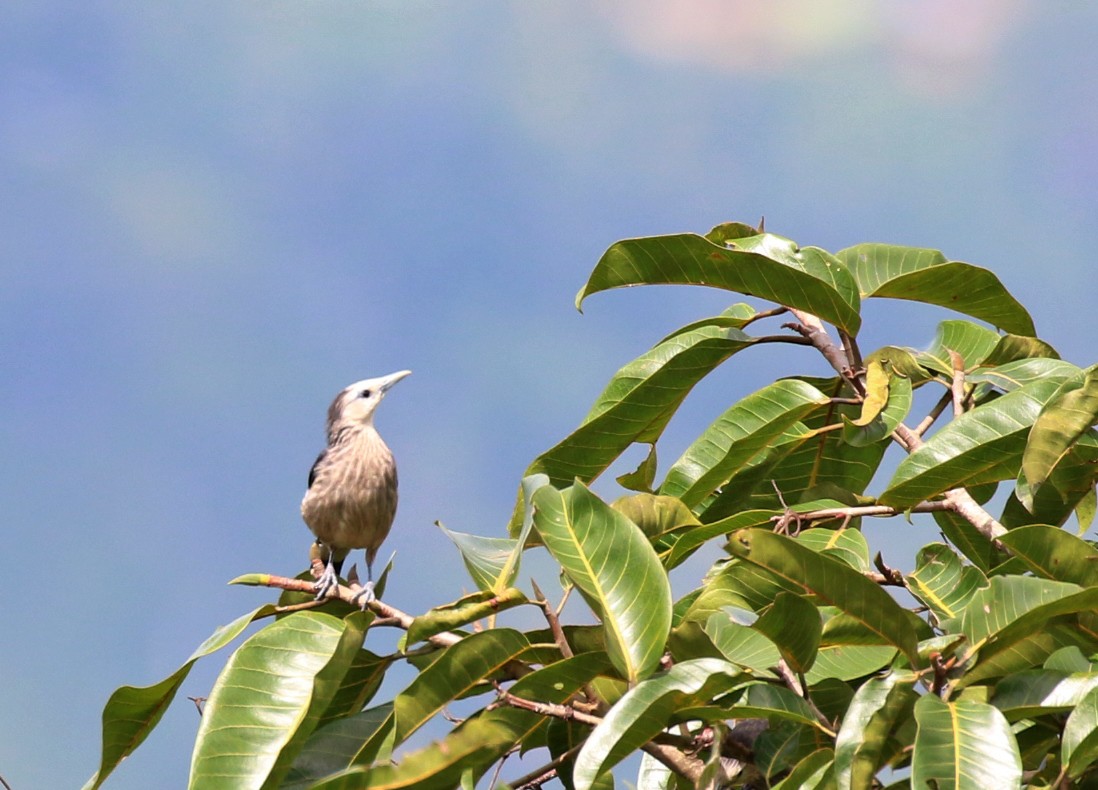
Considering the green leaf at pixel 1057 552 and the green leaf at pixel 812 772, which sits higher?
the green leaf at pixel 1057 552

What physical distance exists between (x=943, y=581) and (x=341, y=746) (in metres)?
1.38

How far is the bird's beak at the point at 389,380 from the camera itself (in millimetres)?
6547

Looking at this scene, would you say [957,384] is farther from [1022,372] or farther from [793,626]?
[793,626]

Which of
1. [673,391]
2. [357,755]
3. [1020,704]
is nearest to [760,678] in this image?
[1020,704]

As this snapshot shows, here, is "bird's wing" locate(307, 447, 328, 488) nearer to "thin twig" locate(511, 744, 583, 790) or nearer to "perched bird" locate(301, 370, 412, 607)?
"perched bird" locate(301, 370, 412, 607)

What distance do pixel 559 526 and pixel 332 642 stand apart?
59 cm

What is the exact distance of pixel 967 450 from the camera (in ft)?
9.71

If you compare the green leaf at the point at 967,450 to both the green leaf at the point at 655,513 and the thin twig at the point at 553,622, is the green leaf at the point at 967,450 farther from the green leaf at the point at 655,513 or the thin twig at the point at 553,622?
the thin twig at the point at 553,622

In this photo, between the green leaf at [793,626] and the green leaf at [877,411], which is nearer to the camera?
the green leaf at [793,626]

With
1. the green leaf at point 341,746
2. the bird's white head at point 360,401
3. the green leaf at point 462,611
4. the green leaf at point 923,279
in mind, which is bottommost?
the green leaf at point 341,746

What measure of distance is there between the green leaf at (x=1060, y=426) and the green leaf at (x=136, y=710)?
1784mm

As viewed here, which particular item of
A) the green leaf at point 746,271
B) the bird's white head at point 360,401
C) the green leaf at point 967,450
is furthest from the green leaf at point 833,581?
the bird's white head at point 360,401

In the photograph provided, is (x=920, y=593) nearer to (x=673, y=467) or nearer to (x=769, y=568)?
(x=769, y=568)

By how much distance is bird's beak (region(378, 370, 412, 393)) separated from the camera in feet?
21.5
